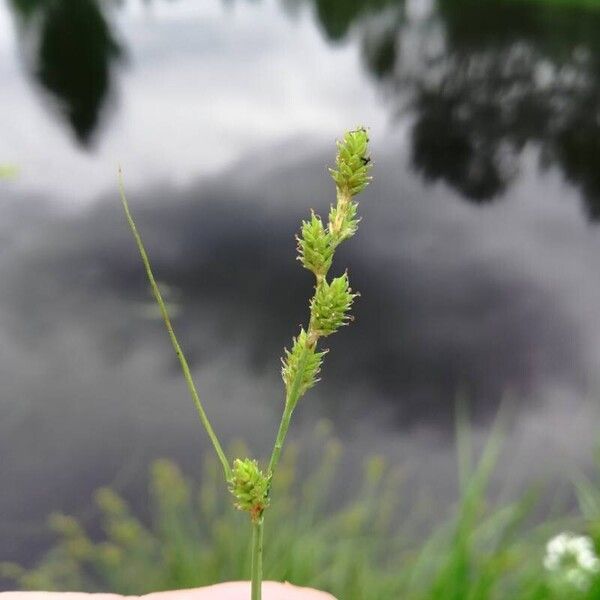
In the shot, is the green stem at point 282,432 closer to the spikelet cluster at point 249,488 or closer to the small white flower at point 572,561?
the spikelet cluster at point 249,488

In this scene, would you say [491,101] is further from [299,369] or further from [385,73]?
[299,369]

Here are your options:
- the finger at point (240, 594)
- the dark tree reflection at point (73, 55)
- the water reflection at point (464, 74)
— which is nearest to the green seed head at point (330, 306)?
the finger at point (240, 594)

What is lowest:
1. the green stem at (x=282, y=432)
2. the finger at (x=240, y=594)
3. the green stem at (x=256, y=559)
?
the green stem at (x=256, y=559)

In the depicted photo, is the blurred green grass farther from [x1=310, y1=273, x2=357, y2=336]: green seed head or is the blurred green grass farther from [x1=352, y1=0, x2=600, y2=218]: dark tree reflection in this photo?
[x1=352, y1=0, x2=600, y2=218]: dark tree reflection

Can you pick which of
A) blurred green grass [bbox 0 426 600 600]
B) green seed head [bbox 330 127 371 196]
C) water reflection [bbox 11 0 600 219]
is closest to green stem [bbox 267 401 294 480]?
green seed head [bbox 330 127 371 196]

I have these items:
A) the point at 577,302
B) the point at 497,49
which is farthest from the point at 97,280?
the point at 497,49

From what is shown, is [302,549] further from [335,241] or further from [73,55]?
[73,55]

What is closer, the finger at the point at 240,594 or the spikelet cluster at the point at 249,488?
the spikelet cluster at the point at 249,488

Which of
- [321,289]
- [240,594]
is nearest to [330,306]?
[321,289]
